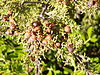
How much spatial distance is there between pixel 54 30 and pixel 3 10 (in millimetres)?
342

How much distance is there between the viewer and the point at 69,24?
1051 millimetres

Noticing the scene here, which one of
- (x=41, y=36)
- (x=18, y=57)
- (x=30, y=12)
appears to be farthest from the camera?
(x=18, y=57)

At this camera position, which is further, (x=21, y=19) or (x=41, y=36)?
(x=21, y=19)

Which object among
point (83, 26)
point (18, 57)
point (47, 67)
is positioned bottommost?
point (47, 67)

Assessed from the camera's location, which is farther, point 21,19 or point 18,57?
point 18,57

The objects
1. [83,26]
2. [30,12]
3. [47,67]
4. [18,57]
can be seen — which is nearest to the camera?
[30,12]

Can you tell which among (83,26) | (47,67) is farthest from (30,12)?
(83,26)

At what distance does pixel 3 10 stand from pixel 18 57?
2.08ft

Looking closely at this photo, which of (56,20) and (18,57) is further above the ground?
(56,20)

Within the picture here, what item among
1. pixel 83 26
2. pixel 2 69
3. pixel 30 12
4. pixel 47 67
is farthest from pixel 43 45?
pixel 83 26

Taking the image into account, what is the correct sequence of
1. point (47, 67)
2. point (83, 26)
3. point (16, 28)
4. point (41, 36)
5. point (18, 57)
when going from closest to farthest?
point (41, 36)
point (16, 28)
point (18, 57)
point (47, 67)
point (83, 26)

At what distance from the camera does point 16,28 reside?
1116mm

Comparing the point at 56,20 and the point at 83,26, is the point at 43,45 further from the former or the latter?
the point at 83,26

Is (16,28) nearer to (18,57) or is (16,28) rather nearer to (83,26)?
(18,57)
